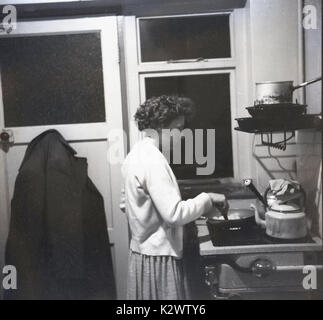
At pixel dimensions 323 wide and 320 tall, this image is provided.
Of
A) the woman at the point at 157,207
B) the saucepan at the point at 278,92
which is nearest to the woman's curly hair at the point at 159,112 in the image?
the woman at the point at 157,207

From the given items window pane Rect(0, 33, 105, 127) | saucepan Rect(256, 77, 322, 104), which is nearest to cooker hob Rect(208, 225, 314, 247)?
saucepan Rect(256, 77, 322, 104)

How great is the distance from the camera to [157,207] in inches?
49.3

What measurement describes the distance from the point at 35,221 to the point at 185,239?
627 mm

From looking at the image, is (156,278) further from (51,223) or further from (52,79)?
(52,79)

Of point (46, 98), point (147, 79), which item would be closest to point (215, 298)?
point (147, 79)

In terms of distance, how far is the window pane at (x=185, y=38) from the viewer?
1.64 m

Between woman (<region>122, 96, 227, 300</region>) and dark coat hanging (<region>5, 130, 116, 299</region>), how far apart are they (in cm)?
32

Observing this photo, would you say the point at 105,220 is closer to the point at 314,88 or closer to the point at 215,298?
the point at 215,298

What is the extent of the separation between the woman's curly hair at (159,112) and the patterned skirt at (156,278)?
0.47 metres

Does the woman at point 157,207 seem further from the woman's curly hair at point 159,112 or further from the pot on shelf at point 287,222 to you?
the pot on shelf at point 287,222

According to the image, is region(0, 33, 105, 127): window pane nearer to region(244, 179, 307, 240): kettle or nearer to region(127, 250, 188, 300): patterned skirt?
region(127, 250, 188, 300): patterned skirt

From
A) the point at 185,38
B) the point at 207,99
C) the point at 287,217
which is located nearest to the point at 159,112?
the point at 207,99

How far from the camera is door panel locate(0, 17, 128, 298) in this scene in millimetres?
1632

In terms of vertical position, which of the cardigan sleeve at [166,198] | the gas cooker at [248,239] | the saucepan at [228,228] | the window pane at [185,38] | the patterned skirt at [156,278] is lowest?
the patterned skirt at [156,278]
